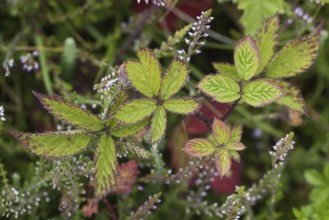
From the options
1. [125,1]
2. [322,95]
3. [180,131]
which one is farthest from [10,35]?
[322,95]

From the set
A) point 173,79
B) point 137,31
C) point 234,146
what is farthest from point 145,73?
point 137,31

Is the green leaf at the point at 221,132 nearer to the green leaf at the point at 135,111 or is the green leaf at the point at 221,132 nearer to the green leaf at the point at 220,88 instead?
the green leaf at the point at 220,88

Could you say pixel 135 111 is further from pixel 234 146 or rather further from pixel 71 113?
pixel 234 146

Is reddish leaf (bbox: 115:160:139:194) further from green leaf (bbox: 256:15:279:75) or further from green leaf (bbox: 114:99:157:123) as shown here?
green leaf (bbox: 256:15:279:75)

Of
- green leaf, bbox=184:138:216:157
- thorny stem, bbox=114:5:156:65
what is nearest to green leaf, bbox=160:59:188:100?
green leaf, bbox=184:138:216:157

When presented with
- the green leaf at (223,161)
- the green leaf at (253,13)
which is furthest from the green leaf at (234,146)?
the green leaf at (253,13)

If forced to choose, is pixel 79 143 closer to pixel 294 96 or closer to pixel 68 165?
pixel 68 165
